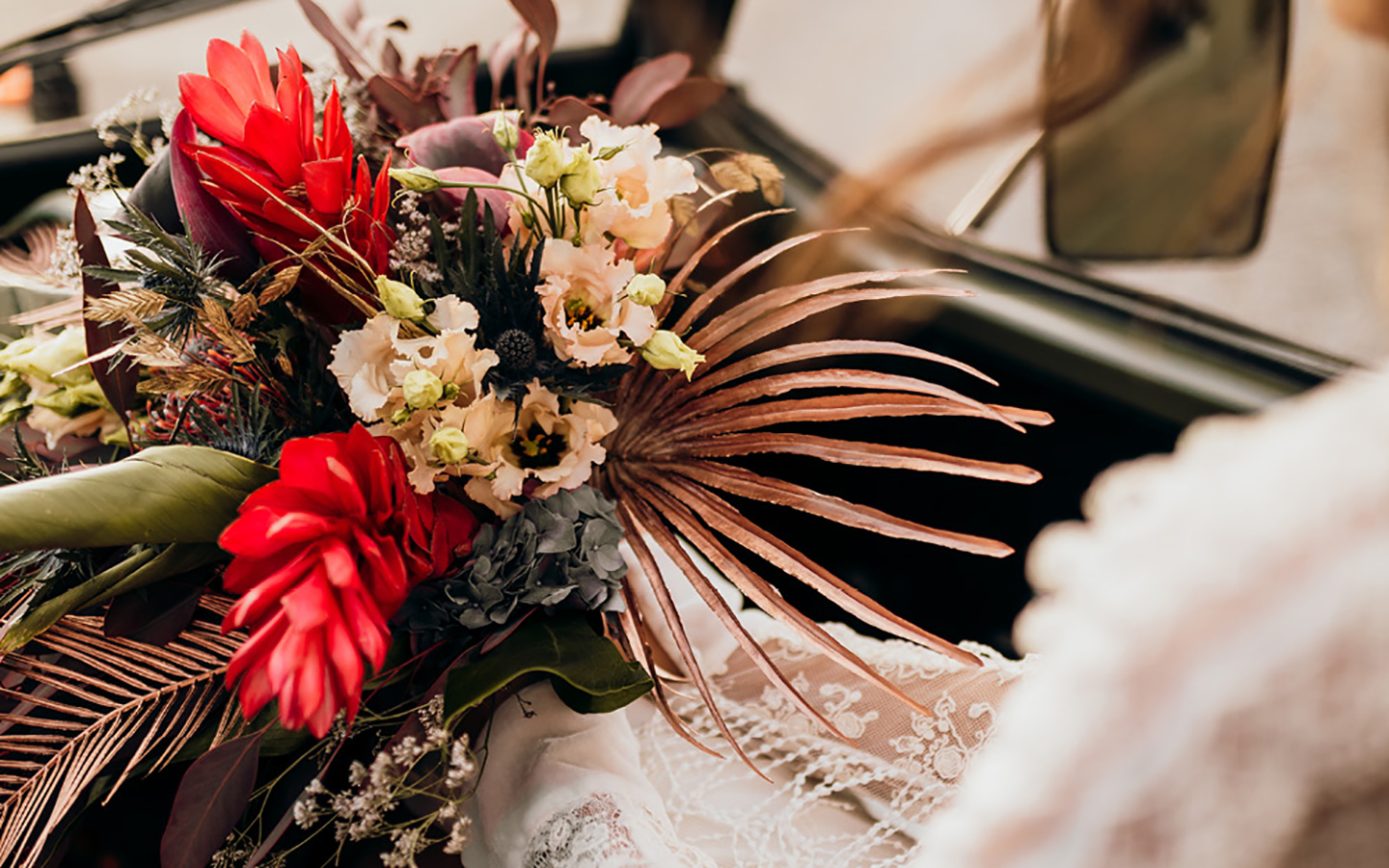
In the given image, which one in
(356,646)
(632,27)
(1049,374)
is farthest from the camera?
(632,27)

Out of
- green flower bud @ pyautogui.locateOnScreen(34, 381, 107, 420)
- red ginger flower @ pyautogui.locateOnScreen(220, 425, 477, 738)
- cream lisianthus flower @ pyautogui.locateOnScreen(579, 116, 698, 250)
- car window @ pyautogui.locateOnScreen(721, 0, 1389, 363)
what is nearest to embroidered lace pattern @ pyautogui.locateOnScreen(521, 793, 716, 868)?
red ginger flower @ pyautogui.locateOnScreen(220, 425, 477, 738)

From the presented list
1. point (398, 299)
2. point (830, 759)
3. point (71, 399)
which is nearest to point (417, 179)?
point (398, 299)

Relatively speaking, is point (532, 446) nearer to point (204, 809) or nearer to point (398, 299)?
point (398, 299)

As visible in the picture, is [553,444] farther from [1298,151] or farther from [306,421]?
[1298,151]

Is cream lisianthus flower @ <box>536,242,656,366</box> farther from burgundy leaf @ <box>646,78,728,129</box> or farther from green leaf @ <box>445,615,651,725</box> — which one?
burgundy leaf @ <box>646,78,728,129</box>

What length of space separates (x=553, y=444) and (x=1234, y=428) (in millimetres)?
430

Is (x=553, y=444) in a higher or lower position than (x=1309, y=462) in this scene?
lower

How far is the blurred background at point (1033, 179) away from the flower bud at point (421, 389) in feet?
1.62

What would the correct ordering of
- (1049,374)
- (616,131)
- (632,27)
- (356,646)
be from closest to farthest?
(356,646), (616,131), (1049,374), (632,27)

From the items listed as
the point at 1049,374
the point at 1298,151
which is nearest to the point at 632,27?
the point at 1049,374

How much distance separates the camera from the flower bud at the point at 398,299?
1.65 ft

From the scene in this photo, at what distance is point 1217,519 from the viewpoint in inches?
7.8

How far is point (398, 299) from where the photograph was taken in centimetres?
51

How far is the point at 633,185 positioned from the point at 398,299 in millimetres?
177
